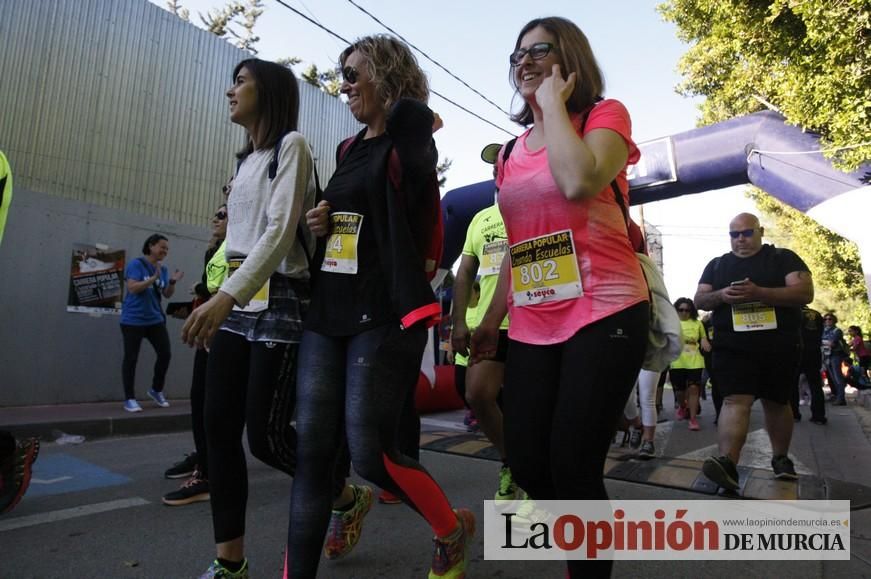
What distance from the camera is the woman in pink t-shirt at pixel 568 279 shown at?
5.11 ft

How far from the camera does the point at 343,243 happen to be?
1.97m

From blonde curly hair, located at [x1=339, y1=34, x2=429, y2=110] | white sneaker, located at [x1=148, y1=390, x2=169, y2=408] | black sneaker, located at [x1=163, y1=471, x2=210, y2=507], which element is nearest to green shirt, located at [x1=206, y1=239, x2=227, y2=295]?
black sneaker, located at [x1=163, y1=471, x2=210, y2=507]

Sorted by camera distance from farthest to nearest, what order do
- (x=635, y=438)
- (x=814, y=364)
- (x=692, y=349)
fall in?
(x=692, y=349), (x=814, y=364), (x=635, y=438)

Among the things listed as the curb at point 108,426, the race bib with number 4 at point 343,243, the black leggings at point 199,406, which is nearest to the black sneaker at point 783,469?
the race bib with number 4 at point 343,243

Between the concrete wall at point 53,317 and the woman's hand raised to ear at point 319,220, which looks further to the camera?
the concrete wall at point 53,317

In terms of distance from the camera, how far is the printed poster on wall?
7203mm

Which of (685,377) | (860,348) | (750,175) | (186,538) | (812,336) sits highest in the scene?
(750,175)

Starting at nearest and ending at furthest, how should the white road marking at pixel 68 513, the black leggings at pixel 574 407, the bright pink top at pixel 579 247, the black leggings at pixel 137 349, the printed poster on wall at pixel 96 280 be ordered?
the black leggings at pixel 574 407
the bright pink top at pixel 579 247
the white road marking at pixel 68 513
the black leggings at pixel 137 349
the printed poster on wall at pixel 96 280

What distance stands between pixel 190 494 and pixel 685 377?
7069 mm

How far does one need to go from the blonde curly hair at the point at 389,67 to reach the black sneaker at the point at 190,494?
7.66 feet

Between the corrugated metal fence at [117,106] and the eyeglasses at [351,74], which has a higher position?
the corrugated metal fence at [117,106]

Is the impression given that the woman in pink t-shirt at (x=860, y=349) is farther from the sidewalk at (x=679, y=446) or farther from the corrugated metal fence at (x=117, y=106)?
the corrugated metal fence at (x=117, y=106)

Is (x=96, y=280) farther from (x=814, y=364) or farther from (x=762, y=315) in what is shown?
(x=814, y=364)

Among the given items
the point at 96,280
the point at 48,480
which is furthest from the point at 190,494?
the point at 96,280
